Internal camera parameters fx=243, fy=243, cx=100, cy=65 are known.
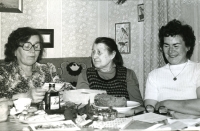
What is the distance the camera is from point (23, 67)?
2.46 metres

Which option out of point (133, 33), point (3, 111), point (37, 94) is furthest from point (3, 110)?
point (133, 33)

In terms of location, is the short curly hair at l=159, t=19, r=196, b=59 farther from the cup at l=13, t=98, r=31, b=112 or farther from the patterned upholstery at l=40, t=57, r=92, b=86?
the patterned upholstery at l=40, t=57, r=92, b=86

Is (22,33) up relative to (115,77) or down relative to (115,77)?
up

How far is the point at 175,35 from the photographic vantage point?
83.2 inches

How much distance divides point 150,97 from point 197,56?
0.93 m

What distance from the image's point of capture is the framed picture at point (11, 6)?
11.2 feet

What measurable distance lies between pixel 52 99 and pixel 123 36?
2.66 metres

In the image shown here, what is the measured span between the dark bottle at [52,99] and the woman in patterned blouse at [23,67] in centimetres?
75

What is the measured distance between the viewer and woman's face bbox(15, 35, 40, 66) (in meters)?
2.43

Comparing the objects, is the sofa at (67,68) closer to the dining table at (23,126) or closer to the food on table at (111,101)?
the food on table at (111,101)

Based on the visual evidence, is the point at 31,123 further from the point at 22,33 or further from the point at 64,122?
the point at 22,33

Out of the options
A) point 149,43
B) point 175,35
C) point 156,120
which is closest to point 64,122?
point 156,120

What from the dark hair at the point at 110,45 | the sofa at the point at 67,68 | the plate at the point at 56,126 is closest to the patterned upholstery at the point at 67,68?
the sofa at the point at 67,68

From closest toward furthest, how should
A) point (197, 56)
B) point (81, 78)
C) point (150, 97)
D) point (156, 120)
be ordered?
point (156, 120), point (150, 97), point (81, 78), point (197, 56)
